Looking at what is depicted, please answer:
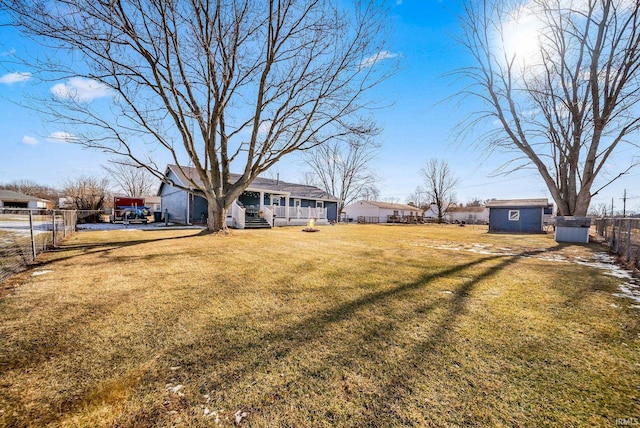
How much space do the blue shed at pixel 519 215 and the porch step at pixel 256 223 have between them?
19.3m

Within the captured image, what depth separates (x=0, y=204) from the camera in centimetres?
2936

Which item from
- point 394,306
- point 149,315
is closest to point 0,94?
point 149,315

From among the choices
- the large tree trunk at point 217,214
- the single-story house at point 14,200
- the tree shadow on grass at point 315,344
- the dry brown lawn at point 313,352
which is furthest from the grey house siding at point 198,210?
the single-story house at point 14,200

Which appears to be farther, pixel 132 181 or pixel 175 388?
pixel 132 181

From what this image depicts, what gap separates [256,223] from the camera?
16141 millimetres

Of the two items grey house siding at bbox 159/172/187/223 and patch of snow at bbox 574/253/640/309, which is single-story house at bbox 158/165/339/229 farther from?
patch of snow at bbox 574/253/640/309

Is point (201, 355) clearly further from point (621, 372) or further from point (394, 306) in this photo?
point (621, 372)

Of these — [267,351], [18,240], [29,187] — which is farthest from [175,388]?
[29,187]

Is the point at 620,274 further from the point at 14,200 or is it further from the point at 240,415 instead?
the point at 14,200

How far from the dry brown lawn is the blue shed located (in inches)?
769

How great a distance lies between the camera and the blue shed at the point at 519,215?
20000 mm

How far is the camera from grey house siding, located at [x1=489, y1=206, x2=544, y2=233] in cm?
2006

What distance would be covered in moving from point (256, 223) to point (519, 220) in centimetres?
2138

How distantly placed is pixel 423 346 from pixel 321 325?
1088 millimetres
